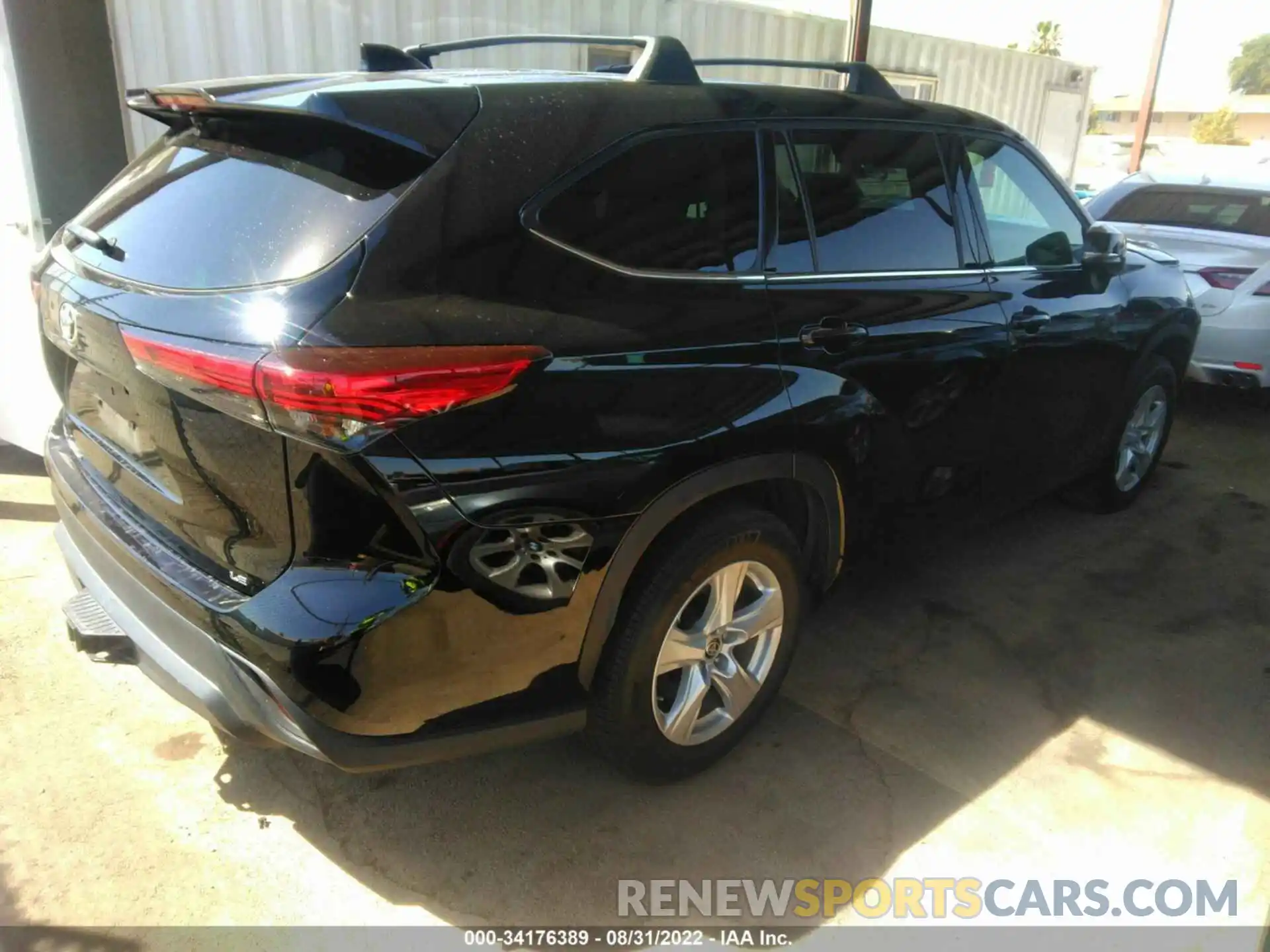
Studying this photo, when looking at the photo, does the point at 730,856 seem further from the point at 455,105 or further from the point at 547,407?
the point at 455,105

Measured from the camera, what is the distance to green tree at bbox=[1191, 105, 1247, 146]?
60188mm

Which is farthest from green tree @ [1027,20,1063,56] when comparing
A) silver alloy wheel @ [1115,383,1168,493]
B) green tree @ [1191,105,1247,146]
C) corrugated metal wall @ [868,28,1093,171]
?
silver alloy wheel @ [1115,383,1168,493]

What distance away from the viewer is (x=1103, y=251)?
3.75m

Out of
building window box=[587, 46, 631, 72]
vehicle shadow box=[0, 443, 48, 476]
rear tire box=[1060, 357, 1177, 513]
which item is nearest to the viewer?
rear tire box=[1060, 357, 1177, 513]

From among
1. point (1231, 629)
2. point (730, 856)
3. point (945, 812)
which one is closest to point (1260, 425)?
point (1231, 629)

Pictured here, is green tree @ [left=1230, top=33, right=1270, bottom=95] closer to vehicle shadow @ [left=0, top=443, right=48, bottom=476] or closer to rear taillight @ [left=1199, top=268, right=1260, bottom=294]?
rear taillight @ [left=1199, top=268, right=1260, bottom=294]

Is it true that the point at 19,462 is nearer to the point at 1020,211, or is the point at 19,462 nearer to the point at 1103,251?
the point at 1020,211

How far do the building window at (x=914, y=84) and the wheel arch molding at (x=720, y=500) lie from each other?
7.80 meters

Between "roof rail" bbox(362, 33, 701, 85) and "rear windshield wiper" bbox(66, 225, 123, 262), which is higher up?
"roof rail" bbox(362, 33, 701, 85)

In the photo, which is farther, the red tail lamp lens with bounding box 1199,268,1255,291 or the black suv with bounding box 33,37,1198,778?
the red tail lamp lens with bounding box 1199,268,1255,291

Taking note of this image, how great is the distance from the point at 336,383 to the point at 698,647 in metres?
1.23

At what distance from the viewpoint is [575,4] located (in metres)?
6.73

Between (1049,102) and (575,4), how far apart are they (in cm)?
770

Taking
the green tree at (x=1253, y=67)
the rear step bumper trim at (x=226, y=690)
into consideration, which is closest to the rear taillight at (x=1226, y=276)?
the rear step bumper trim at (x=226, y=690)
